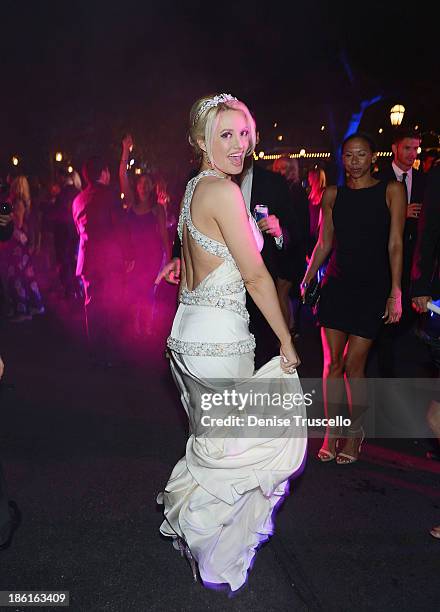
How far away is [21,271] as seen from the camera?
9.75 m

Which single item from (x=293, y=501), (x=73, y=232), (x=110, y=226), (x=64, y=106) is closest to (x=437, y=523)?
(x=293, y=501)

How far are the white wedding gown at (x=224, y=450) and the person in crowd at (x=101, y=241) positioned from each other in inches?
153

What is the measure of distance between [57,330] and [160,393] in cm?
343

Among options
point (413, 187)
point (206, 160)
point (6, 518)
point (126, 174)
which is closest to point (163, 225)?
point (126, 174)

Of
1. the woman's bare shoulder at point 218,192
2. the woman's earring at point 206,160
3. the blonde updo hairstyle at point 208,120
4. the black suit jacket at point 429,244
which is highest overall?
the blonde updo hairstyle at point 208,120

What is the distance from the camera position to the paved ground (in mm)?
2746

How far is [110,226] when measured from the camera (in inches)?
260

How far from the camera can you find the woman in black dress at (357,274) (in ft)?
13.1

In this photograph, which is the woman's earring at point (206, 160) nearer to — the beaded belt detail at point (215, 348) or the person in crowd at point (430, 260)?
the beaded belt detail at point (215, 348)

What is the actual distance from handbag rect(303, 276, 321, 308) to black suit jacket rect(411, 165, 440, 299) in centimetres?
109

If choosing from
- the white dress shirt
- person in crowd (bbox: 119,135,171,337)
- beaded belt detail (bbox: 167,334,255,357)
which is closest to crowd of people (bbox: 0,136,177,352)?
person in crowd (bbox: 119,135,171,337)

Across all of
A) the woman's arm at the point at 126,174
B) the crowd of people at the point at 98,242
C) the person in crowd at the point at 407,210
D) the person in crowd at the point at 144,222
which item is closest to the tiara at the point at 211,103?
the crowd of people at the point at 98,242

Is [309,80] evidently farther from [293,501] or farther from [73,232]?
[293,501]

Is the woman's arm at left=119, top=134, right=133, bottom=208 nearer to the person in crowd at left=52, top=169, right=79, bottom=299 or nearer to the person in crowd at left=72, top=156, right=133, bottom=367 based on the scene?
the person in crowd at left=72, top=156, right=133, bottom=367
